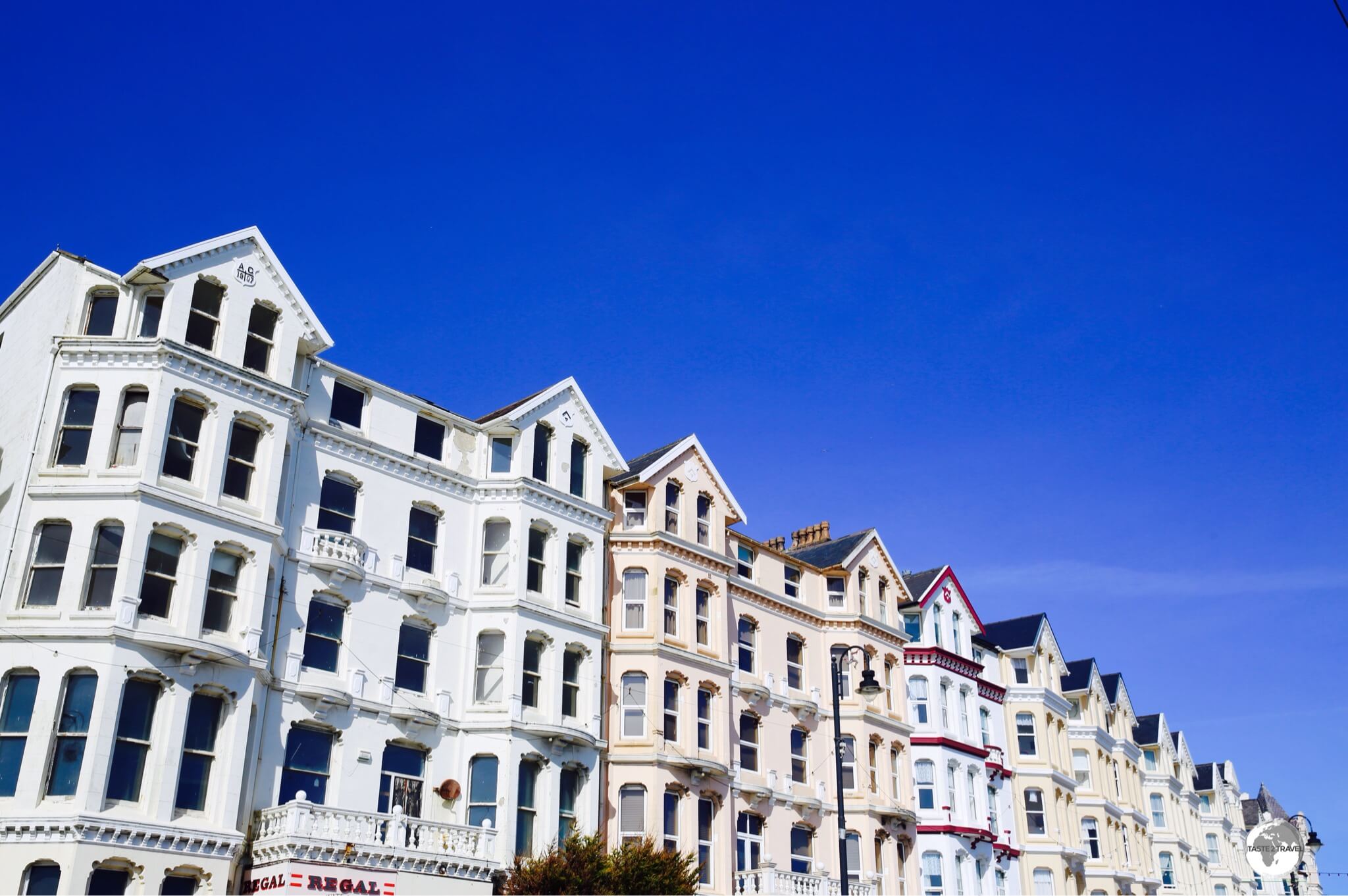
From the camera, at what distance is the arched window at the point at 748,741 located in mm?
43125

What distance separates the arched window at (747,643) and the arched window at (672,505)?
4554 millimetres

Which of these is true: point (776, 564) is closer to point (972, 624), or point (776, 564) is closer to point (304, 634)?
point (972, 624)

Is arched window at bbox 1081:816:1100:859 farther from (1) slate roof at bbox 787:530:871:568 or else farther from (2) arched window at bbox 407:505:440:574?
(2) arched window at bbox 407:505:440:574

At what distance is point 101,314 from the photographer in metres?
31.8

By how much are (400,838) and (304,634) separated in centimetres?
588

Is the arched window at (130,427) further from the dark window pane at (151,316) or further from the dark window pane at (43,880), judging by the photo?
the dark window pane at (43,880)

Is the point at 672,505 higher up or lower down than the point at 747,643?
higher up

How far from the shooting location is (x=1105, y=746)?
216 feet

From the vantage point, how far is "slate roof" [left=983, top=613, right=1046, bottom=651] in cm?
6028

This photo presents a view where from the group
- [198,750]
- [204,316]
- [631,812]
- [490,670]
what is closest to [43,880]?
[198,750]

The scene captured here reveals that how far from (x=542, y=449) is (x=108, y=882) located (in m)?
18.1

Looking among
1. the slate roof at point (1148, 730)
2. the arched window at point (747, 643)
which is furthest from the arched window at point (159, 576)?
the slate roof at point (1148, 730)

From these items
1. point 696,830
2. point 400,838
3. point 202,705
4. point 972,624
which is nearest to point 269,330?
point 202,705

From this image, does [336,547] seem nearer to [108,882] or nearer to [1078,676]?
[108,882]
